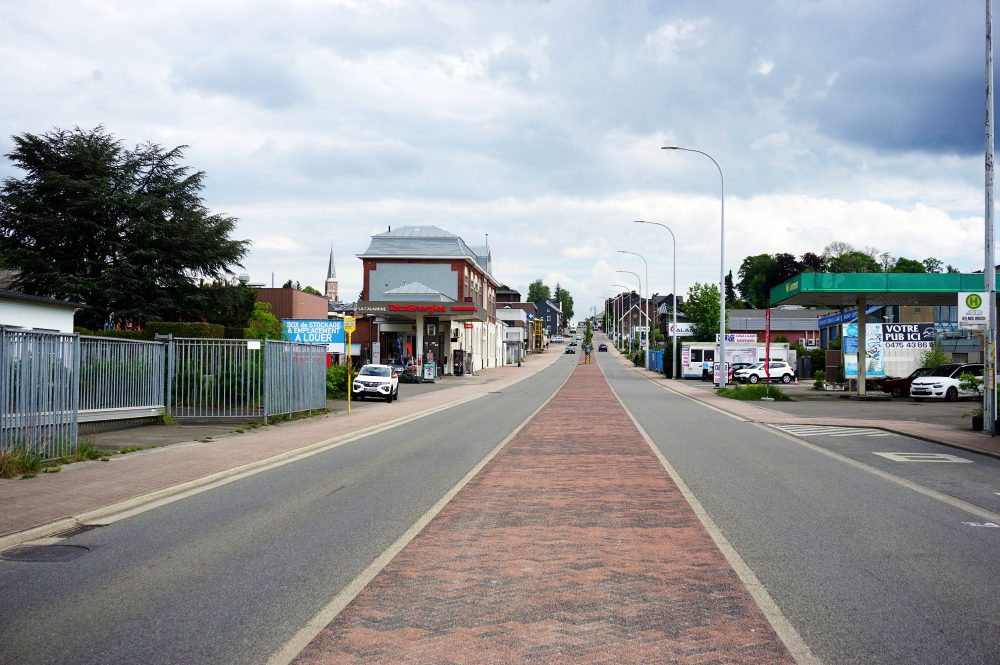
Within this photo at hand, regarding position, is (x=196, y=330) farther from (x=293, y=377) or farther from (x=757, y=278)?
(x=757, y=278)

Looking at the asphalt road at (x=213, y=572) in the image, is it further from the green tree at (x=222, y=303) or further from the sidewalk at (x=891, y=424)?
the green tree at (x=222, y=303)

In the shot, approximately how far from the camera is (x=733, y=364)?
5497cm

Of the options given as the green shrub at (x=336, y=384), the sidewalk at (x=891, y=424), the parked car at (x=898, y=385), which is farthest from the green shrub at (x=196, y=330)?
the parked car at (x=898, y=385)

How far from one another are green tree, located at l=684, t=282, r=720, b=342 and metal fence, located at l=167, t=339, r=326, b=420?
196ft

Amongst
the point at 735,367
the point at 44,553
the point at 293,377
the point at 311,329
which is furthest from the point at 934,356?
the point at 44,553

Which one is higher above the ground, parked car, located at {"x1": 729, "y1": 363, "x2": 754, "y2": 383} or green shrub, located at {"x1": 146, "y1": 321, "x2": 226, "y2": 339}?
green shrub, located at {"x1": 146, "y1": 321, "x2": 226, "y2": 339}

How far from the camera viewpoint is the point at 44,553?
24.1 ft

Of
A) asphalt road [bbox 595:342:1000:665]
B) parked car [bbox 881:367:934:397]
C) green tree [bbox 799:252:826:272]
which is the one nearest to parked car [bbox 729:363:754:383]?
A: parked car [bbox 881:367:934:397]

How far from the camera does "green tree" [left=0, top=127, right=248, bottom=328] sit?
41.0m

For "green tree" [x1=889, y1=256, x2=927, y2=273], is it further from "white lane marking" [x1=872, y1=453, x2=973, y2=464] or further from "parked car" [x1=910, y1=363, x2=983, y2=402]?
"white lane marking" [x1=872, y1=453, x2=973, y2=464]

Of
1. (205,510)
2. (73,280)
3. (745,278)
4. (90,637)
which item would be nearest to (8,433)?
(205,510)

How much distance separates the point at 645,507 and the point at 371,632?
4955mm

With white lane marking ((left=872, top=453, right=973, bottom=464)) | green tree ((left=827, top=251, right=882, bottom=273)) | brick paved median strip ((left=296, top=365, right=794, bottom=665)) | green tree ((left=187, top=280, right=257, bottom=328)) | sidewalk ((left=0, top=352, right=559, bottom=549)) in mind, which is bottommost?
white lane marking ((left=872, top=453, right=973, bottom=464))

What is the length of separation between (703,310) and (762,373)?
24423 mm
